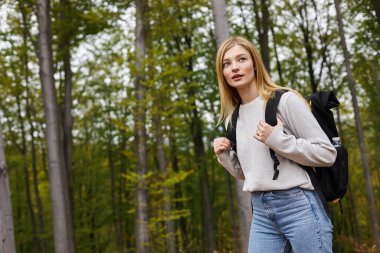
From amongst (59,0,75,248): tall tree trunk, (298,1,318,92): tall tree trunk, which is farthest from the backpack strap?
(298,1,318,92): tall tree trunk

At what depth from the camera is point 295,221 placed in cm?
210

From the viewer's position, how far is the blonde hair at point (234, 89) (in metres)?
2.28

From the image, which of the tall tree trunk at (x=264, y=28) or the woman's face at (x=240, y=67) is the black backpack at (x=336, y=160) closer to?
the woman's face at (x=240, y=67)

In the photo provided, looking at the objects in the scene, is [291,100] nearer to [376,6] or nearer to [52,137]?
[376,6]

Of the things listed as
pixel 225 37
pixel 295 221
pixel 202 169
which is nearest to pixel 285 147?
pixel 295 221

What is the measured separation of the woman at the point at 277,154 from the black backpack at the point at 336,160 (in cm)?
3

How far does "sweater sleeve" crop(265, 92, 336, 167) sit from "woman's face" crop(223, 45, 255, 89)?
230 mm

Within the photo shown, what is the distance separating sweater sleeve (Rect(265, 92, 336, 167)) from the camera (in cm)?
203

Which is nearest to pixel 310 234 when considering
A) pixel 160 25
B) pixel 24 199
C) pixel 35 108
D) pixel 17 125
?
pixel 160 25

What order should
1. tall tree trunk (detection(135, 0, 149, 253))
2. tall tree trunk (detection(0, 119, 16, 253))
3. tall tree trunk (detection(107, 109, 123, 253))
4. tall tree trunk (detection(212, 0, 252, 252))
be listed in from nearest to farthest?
1. tall tree trunk (detection(0, 119, 16, 253))
2. tall tree trunk (detection(212, 0, 252, 252))
3. tall tree trunk (detection(135, 0, 149, 253))
4. tall tree trunk (detection(107, 109, 123, 253))

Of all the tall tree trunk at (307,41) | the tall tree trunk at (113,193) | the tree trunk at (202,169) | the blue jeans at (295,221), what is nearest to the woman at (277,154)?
the blue jeans at (295,221)

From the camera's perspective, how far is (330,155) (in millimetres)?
2059

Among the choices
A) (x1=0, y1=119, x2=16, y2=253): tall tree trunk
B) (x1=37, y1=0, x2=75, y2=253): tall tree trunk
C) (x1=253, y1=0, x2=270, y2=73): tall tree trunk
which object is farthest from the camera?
(x1=253, y1=0, x2=270, y2=73): tall tree trunk

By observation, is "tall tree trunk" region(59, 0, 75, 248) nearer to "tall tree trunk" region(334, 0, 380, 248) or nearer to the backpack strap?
"tall tree trunk" region(334, 0, 380, 248)
